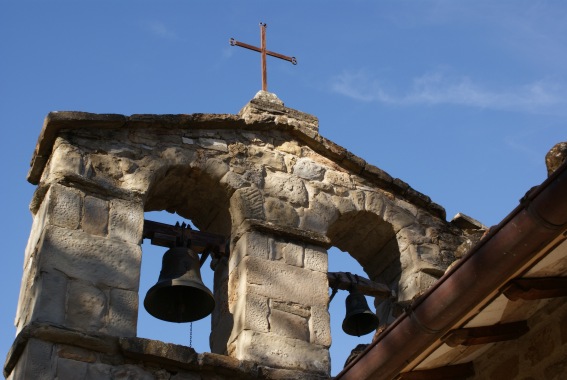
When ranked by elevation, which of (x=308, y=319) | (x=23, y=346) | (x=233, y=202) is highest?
(x=233, y=202)

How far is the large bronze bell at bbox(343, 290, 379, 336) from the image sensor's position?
720cm

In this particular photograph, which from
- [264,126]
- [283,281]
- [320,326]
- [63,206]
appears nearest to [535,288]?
[320,326]

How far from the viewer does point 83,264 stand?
20.0 feet

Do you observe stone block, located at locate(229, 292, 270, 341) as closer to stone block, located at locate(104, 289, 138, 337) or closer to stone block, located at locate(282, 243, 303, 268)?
stone block, located at locate(282, 243, 303, 268)

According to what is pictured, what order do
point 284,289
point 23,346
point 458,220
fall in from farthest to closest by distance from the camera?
point 458,220 → point 284,289 → point 23,346

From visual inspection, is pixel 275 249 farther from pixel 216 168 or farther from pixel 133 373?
pixel 133 373

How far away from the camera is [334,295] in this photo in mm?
7082

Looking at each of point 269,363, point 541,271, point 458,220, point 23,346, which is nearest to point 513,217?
point 541,271

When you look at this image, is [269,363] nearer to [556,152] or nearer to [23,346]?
[23,346]

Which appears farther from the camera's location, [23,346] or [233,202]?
[233,202]

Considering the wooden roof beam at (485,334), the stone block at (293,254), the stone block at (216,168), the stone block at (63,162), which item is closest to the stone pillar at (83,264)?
the stone block at (63,162)

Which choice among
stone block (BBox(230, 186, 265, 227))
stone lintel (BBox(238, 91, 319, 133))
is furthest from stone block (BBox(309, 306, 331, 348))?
stone lintel (BBox(238, 91, 319, 133))

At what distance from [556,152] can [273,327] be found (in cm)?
254

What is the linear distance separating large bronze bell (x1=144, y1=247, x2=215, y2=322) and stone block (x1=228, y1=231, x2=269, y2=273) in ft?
0.88
